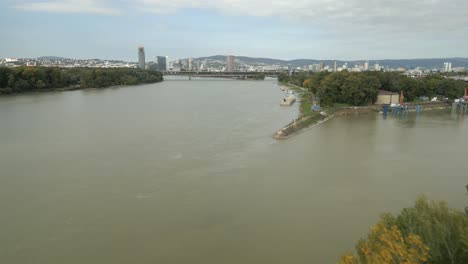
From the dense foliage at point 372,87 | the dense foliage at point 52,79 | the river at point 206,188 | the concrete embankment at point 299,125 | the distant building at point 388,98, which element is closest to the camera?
the river at point 206,188

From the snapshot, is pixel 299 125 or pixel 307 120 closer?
pixel 299 125

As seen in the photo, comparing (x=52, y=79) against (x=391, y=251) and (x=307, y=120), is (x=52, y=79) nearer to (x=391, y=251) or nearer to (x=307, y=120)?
(x=307, y=120)

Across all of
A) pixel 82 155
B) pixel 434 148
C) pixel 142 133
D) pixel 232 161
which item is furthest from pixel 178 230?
pixel 434 148

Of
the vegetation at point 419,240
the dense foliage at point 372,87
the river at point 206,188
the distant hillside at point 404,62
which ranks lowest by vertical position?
the river at point 206,188

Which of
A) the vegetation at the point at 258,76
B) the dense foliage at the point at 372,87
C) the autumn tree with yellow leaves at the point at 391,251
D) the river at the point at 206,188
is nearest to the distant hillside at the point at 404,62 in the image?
the vegetation at the point at 258,76

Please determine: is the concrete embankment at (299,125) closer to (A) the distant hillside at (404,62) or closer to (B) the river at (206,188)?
(B) the river at (206,188)

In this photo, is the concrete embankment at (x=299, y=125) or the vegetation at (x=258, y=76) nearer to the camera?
the concrete embankment at (x=299, y=125)

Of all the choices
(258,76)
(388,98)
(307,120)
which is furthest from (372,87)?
(258,76)
